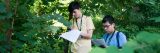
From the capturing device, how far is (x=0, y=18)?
364 cm

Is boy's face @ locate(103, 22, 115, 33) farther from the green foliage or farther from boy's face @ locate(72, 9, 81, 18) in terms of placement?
boy's face @ locate(72, 9, 81, 18)

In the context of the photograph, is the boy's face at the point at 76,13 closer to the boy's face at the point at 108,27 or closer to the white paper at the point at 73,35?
the white paper at the point at 73,35

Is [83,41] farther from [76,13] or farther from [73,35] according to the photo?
[76,13]

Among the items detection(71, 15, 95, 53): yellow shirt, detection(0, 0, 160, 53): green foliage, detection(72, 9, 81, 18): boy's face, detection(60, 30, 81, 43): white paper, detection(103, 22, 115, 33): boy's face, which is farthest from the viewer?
detection(71, 15, 95, 53): yellow shirt

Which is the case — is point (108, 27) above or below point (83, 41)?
above

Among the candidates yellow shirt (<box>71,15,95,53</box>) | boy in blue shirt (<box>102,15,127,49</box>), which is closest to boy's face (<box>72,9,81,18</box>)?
yellow shirt (<box>71,15,95,53</box>)

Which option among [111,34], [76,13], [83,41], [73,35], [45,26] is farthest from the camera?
[83,41]

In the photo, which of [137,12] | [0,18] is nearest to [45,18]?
[0,18]

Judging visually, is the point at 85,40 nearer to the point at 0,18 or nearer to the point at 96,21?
the point at 0,18

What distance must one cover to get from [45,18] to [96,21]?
8.40m

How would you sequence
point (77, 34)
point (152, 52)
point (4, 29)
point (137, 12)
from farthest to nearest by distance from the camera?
point (137, 12)
point (77, 34)
point (4, 29)
point (152, 52)

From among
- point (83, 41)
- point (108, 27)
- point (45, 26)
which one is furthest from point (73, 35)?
point (45, 26)

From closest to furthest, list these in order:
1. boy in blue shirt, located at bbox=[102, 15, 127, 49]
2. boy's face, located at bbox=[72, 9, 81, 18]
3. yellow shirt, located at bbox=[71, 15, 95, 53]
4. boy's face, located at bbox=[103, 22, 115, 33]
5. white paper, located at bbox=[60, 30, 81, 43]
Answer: boy in blue shirt, located at bbox=[102, 15, 127, 49] → boy's face, located at bbox=[103, 22, 115, 33] → white paper, located at bbox=[60, 30, 81, 43] → boy's face, located at bbox=[72, 9, 81, 18] → yellow shirt, located at bbox=[71, 15, 95, 53]

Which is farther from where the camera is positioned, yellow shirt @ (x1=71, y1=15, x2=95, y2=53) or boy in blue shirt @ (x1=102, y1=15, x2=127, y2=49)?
yellow shirt @ (x1=71, y1=15, x2=95, y2=53)
